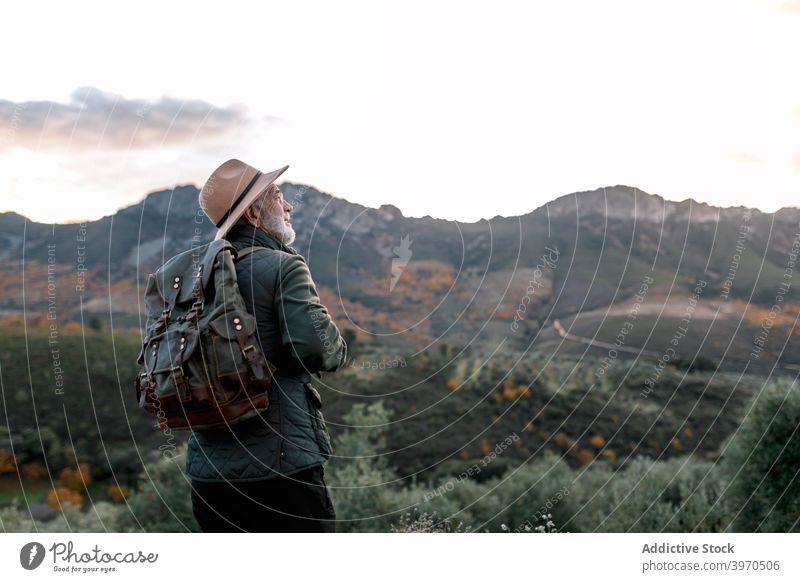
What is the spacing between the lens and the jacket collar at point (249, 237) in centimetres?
451

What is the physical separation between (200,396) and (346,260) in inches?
523

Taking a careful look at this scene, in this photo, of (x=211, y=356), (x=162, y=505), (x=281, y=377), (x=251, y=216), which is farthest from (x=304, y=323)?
(x=162, y=505)

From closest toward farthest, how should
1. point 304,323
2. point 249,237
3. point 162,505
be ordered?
1. point 304,323
2. point 249,237
3. point 162,505

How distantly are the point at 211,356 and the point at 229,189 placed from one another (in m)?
0.95

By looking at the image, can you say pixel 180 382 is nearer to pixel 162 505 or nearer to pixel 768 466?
pixel 768 466

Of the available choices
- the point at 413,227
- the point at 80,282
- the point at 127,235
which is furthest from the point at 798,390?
the point at 127,235

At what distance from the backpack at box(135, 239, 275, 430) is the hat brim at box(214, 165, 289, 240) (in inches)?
11.0

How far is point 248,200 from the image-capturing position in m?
4.54

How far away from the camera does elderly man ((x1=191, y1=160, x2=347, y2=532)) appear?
418 centimetres
